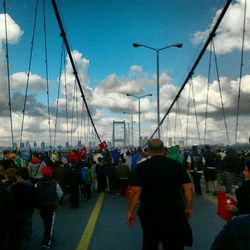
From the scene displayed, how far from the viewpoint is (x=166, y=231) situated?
182 inches

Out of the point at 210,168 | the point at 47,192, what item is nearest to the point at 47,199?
the point at 47,192

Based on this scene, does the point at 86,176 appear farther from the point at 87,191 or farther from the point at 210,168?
the point at 210,168

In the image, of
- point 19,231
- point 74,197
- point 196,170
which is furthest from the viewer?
point 196,170

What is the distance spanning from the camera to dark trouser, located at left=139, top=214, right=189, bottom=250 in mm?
4605

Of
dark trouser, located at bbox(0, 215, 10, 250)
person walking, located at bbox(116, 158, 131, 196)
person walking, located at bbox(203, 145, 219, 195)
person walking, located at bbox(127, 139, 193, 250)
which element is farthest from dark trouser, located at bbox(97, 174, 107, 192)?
person walking, located at bbox(127, 139, 193, 250)

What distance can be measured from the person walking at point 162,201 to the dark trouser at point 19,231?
2296 mm

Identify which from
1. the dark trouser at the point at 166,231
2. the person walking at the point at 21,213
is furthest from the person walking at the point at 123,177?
the dark trouser at the point at 166,231

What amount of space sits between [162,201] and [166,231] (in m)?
0.29

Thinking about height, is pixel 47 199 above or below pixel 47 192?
below

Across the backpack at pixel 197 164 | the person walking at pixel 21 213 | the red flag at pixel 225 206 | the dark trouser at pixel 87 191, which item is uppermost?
the backpack at pixel 197 164

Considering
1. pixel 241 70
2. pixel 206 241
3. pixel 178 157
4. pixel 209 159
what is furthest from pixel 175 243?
pixel 241 70

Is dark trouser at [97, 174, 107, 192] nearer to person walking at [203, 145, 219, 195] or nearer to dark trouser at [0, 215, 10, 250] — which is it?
person walking at [203, 145, 219, 195]

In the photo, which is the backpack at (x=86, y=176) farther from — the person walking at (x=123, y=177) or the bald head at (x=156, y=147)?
the bald head at (x=156, y=147)

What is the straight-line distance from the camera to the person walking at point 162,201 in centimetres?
462
